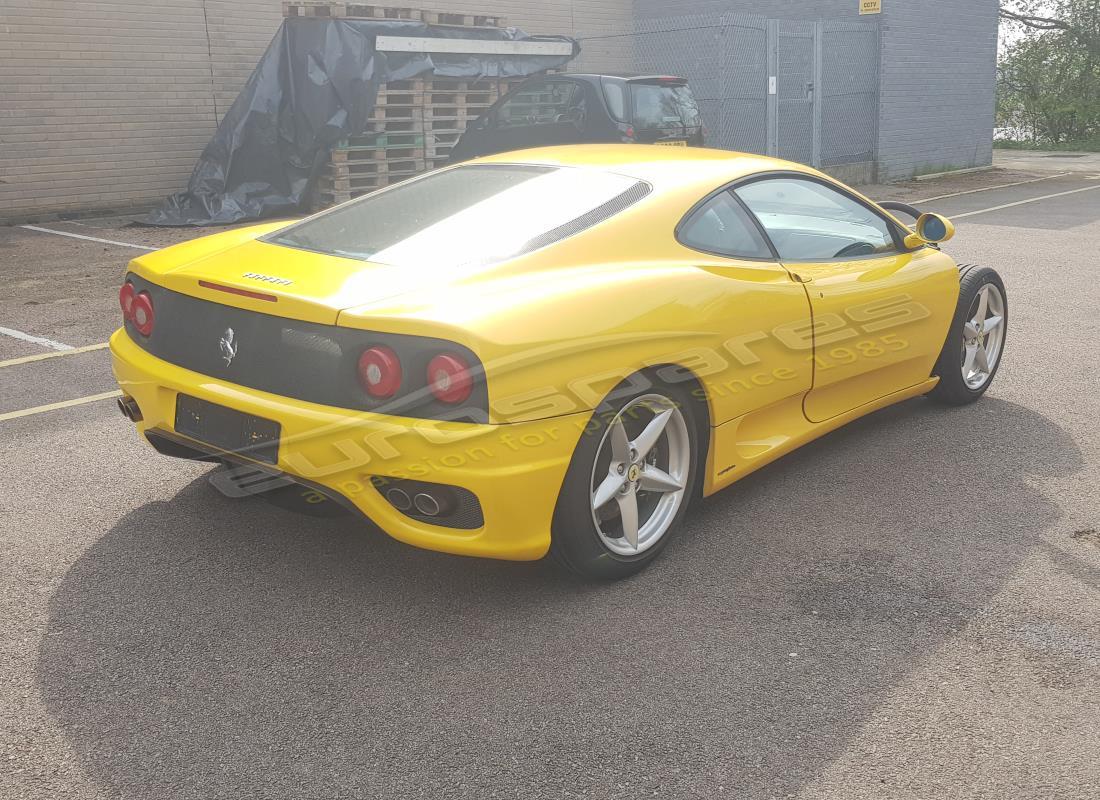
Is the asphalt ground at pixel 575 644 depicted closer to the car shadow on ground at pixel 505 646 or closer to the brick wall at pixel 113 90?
the car shadow on ground at pixel 505 646

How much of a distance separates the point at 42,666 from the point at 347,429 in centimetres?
104

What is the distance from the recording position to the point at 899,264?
467cm

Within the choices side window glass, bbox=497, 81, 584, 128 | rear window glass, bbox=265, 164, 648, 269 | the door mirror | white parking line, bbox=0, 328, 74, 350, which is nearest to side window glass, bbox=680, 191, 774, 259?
rear window glass, bbox=265, 164, 648, 269

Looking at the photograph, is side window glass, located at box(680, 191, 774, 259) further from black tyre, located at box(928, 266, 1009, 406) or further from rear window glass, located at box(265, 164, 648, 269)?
black tyre, located at box(928, 266, 1009, 406)

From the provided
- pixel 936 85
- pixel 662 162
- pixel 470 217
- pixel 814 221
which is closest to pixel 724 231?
pixel 662 162

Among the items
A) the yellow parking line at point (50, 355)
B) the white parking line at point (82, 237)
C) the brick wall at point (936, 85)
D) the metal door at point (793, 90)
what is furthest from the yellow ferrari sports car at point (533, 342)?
the brick wall at point (936, 85)

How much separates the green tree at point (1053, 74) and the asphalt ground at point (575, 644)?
2514 centimetres

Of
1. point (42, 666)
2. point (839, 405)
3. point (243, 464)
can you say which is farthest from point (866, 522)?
point (42, 666)

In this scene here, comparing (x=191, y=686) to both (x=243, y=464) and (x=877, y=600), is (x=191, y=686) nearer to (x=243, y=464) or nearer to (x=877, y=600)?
(x=243, y=464)

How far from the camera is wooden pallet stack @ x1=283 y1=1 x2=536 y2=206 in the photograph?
13.5 meters

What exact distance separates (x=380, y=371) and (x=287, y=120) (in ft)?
36.0

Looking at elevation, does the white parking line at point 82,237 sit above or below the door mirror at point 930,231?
below

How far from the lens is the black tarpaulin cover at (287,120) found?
13102mm

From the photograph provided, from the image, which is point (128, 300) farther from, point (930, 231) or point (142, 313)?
point (930, 231)
